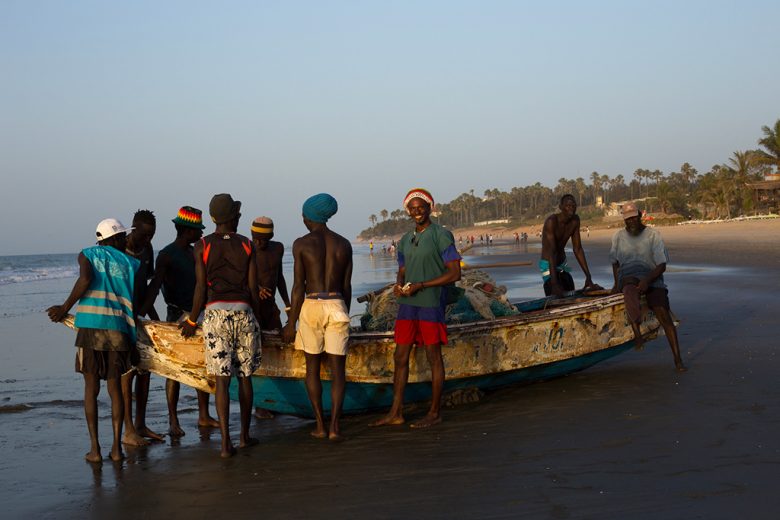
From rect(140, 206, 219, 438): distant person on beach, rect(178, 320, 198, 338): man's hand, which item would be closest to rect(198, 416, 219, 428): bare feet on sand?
rect(140, 206, 219, 438): distant person on beach

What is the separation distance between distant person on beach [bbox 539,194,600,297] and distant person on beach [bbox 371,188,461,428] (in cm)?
279

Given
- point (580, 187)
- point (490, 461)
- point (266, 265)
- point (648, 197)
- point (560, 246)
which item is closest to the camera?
point (490, 461)

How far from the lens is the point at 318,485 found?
490 cm

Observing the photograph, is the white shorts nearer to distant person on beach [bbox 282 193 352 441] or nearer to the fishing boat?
distant person on beach [bbox 282 193 352 441]

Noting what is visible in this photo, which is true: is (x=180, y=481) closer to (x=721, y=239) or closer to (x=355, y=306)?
(x=355, y=306)

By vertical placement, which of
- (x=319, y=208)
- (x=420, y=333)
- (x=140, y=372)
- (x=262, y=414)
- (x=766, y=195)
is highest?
(x=766, y=195)

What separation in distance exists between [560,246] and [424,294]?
3403 millimetres

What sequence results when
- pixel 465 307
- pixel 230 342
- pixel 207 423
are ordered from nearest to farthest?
1. pixel 230 342
2. pixel 207 423
3. pixel 465 307

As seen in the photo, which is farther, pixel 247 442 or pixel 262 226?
pixel 262 226

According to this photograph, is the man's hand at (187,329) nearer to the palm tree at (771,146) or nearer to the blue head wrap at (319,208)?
Answer: the blue head wrap at (319,208)

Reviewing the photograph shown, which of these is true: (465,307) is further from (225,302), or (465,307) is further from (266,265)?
(225,302)

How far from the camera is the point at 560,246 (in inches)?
362

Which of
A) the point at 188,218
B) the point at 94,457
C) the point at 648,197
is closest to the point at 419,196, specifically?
the point at 188,218

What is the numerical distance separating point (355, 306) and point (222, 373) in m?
14.7
